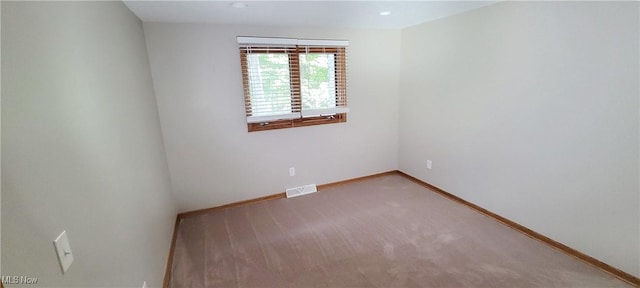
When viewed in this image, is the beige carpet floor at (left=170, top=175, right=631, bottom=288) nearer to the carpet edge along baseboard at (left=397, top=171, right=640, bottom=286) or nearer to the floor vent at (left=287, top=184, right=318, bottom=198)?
the carpet edge along baseboard at (left=397, top=171, right=640, bottom=286)

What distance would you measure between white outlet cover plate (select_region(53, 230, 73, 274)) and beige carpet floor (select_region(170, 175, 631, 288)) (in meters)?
1.28

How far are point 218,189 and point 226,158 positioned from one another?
0.38 metres

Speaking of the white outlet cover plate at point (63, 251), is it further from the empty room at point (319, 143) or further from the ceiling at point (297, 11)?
the ceiling at point (297, 11)

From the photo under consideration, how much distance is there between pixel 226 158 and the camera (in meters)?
3.04

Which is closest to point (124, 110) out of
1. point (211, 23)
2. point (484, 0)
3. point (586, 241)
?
point (211, 23)

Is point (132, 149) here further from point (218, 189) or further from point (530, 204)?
point (530, 204)

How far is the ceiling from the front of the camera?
2123mm

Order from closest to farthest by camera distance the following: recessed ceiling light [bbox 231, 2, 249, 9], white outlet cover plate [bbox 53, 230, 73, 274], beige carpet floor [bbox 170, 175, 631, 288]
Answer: white outlet cover plate [bbox 53, 230, 73, 274], beige carpet floor [bbox 170, 175, 631, 288], recessed ceiling light [bbox 231, 2, 249, 9]

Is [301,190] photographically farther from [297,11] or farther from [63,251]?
[63,251]

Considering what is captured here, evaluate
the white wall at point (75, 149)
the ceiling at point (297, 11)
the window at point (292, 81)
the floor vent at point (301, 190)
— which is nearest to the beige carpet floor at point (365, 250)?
the floor vent at point (301, 190)

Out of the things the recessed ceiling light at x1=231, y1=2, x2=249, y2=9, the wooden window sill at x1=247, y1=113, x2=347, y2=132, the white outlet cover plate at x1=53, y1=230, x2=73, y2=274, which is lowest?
the white outlet cover plate at x1=53, y1=230, x2=73, y2=274

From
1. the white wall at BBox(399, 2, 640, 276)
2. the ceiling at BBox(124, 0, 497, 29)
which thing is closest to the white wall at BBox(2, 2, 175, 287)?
the ceiling at BBox(124, 0, 497, 29)

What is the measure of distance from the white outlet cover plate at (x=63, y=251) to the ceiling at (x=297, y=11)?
1789mm

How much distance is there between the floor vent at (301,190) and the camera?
3.43m
